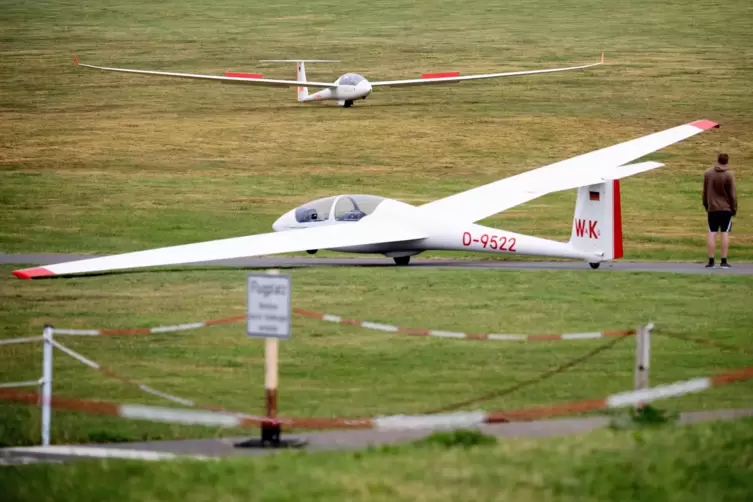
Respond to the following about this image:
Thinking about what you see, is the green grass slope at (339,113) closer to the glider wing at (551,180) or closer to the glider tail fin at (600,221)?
the glider wing at (551,180)

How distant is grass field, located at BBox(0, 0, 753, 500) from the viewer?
14.2 meters

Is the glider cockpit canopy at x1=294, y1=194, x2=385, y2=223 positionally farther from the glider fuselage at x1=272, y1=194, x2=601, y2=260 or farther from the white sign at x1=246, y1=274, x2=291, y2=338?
the white sign at x1=246, y1=274, x2=291, y2=338

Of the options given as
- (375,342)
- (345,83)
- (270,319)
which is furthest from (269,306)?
(345,83)

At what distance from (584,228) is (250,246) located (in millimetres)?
5399

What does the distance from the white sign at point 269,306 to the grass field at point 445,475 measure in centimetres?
139

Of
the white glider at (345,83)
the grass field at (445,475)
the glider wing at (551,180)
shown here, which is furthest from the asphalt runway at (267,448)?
the white glider at (345,83)

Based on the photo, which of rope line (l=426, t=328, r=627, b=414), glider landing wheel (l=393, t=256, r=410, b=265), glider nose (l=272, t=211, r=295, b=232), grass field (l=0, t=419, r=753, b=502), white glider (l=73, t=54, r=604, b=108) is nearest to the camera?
grass field (l=0, t=419, r=753, b=502)

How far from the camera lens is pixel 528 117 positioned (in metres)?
52.0

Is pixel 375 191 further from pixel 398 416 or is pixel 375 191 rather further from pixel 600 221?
pixel 398 416

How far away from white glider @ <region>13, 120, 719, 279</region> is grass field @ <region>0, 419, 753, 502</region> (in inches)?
424

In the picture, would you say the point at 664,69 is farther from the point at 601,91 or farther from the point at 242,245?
the point at 242,245

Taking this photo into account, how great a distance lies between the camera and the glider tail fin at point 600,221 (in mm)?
24750

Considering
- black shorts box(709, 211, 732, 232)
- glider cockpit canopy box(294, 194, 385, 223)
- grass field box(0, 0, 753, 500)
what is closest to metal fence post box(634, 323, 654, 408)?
grass field box(0, 0, 753, 500)

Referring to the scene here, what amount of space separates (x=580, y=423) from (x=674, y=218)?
73.8 feet
